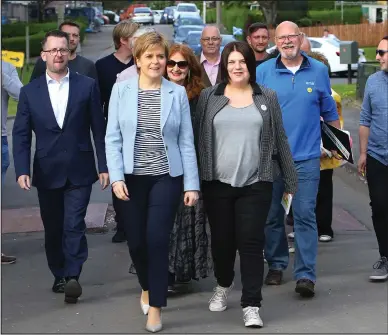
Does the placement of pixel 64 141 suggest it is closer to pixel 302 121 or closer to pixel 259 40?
pixel 302 121

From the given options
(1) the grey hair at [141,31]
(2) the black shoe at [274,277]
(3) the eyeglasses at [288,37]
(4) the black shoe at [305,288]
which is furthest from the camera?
(2) the black shoe at [274,277]

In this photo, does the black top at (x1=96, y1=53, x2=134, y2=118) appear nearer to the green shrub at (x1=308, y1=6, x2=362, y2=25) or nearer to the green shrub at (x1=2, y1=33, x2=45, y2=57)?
the green shrub at (x1=2, y1=33, x2=45, y2=57)

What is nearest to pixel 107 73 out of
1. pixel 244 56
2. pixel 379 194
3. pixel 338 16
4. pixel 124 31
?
pixel 124 31

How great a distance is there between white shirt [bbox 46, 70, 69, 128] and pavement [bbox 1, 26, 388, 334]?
135 centimetres

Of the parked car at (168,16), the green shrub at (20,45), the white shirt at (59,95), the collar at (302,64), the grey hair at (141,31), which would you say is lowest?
the green shrub at (20,45)

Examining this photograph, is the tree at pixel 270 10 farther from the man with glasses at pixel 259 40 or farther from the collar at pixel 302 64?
the collar at pixel 302 64

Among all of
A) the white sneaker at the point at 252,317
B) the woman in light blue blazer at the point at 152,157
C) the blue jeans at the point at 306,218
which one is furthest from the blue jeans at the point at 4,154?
the white sneaker at the point at 252,317

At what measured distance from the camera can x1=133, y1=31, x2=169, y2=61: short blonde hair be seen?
6.32 metres

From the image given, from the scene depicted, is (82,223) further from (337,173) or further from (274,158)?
(337,173)

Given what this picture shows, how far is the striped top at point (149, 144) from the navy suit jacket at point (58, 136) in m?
0.78

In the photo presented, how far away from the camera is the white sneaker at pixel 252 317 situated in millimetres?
6340

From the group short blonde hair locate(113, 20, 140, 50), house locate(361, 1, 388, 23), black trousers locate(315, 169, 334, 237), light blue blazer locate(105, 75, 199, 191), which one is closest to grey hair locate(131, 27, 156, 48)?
short blonde hair locate(113, 20, 140, 50)

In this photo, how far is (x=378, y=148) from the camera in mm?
7656

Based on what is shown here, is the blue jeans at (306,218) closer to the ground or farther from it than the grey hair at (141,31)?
closer to the ground
